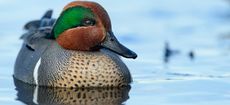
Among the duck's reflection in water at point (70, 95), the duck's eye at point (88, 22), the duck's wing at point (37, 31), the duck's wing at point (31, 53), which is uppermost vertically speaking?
the duck's eye at point (88, 22)

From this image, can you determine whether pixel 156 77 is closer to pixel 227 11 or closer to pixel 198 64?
pixel 198 64

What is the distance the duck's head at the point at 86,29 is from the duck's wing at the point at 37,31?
1.28 feet

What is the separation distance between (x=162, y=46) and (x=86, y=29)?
312 centimetres

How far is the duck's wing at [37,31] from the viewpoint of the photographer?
10.5 meters

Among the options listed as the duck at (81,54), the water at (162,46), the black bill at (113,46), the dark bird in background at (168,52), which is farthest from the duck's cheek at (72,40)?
the dark bird in background at (168,52)

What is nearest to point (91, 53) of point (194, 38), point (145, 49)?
point (145, 49)

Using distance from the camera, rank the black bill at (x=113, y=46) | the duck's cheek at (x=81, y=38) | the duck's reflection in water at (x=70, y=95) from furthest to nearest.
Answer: the duck's cheek at (x=81, y=38)
the black bill at (x=113, y=46)
the duck's reflection in water at (x=70, y=95)

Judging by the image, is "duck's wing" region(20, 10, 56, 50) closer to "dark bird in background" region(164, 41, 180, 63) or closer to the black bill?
the black bill

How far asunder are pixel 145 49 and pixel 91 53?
265 centimetres

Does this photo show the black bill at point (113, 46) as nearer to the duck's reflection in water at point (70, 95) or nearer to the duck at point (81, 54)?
the duck at point (81, 54)

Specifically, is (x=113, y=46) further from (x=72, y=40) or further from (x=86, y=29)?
(x=72, y=40)

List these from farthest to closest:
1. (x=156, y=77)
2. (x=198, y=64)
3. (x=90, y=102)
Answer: (x=198, y=64) → (x=156, y=77) → (x=90, y=102)

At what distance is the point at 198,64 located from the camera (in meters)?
11.6

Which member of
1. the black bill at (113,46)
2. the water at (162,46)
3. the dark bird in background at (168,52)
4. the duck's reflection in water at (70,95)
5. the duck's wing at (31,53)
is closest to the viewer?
the duck's reflection in water at (70,95)
